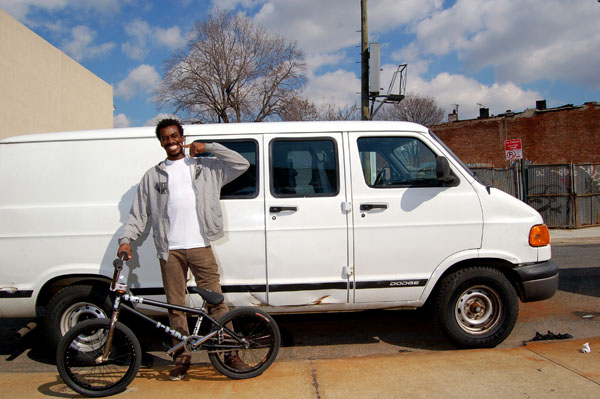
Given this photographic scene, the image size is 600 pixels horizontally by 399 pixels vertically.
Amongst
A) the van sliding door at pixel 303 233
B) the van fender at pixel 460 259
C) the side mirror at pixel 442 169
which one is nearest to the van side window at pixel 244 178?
the van sliding door at pixel 303 233

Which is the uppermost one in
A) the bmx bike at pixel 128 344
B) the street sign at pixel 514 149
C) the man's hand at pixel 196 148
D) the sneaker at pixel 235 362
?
the street sign at pixel 514 149

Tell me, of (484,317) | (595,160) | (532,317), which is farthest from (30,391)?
(595,160)

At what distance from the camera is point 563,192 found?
15.3m

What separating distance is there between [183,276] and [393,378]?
1.96 m

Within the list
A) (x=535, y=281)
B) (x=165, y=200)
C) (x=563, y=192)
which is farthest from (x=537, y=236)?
(x=563, y=192)

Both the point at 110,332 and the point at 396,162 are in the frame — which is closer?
the point at 110,332

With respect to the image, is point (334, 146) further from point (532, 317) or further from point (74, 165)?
point (532, 317)

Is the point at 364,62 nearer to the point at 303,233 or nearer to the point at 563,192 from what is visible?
the point at 563,192

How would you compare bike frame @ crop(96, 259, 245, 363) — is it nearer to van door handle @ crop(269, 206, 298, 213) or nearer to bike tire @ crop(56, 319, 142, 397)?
bike tire @ crop(56, 319, 142, 397)

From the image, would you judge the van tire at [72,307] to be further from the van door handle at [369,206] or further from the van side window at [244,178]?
the van door handle at [369,206]

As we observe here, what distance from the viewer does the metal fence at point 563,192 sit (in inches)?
600

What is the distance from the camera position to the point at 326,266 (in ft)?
13.1

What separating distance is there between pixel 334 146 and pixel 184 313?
2019mm

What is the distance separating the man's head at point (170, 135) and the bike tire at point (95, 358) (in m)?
1.47
